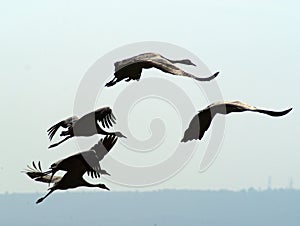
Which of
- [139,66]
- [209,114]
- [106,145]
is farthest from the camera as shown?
[106,145]

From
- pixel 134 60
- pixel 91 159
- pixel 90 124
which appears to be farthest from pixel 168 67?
pixel 91 159

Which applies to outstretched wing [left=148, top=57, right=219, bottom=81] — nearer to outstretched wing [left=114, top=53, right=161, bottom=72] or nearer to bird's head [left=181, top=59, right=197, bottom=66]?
outstretched wing [left=114, top=53, right=161, bottom=72]

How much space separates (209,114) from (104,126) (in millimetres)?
2282

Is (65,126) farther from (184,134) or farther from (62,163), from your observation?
(184,134)

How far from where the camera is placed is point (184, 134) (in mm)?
16297

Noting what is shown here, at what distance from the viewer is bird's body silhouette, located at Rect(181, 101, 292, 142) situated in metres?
15.6

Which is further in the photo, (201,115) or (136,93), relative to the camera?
(136,93)

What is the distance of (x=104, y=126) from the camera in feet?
54.2

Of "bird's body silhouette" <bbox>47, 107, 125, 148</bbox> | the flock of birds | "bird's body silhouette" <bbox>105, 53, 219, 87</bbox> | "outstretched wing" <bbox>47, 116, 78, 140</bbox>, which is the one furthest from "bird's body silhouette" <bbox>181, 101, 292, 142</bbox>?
"outstretched wing" <bbox>47, 116, 78, 140</bbox>

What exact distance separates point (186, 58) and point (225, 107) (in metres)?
1.51

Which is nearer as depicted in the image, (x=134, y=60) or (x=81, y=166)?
(x=134, y=60)

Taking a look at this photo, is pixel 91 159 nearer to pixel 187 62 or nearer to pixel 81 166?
pixel 81 166

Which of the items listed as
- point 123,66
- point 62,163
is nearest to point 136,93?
point 123,66

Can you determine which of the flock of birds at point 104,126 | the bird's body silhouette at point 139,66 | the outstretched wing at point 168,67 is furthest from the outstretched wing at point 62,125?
the outstretched wing at point 168,67
